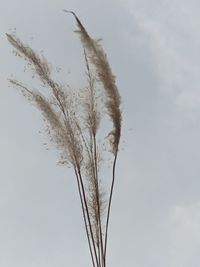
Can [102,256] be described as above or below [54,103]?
below

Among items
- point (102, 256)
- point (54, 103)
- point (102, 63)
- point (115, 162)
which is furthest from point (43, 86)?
point (102, 256)

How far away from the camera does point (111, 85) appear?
4367mm

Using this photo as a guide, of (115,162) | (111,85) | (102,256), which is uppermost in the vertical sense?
(111,85)

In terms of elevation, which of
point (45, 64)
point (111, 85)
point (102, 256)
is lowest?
point (102, 256)

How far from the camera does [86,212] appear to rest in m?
4.39

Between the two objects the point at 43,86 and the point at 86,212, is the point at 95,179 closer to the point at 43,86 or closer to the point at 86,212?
the point at 86,212

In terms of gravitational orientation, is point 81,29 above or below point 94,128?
above

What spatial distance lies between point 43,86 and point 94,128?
0.52m

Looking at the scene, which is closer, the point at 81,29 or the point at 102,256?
the point at 102,256

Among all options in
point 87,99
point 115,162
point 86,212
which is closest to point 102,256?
point 86,212

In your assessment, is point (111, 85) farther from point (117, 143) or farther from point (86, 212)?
point (86, 212)

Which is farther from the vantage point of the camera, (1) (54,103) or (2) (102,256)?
(1) (54,103)

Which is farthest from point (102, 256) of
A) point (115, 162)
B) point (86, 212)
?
point (115, 162)

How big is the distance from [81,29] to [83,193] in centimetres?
127
